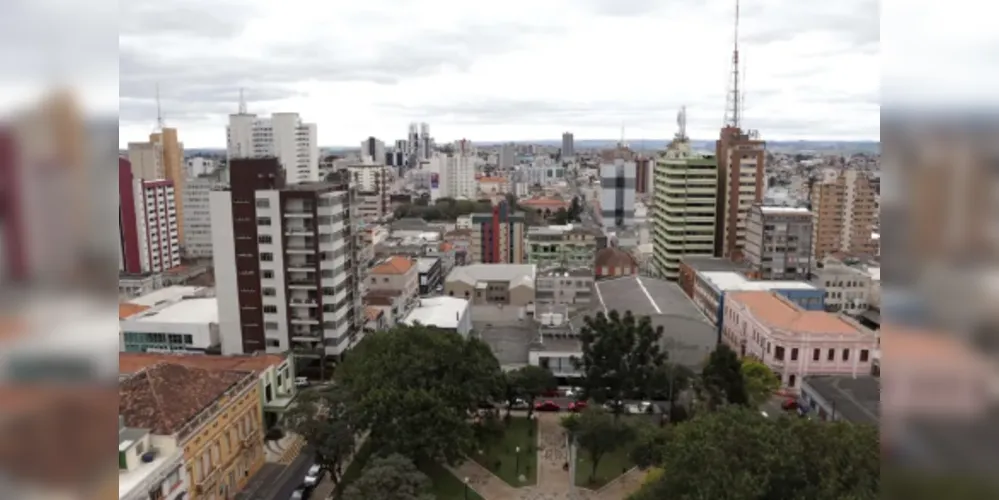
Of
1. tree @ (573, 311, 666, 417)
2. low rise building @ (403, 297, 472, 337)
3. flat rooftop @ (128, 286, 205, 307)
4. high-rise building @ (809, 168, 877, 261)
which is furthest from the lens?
high-rise building @ (809, 168, 877, 261)

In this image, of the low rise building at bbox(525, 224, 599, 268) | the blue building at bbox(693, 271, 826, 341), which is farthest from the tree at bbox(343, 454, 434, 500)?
the low rise building at bbox(525, 224, 599, 268)

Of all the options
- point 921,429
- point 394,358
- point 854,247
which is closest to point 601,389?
point 394,358

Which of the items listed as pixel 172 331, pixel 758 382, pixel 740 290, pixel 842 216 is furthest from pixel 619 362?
pixel 842 216

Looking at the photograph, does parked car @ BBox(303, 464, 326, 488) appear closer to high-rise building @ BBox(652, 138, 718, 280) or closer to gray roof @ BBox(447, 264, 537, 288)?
gray roof @ BBox(447, 264, 537, 288)

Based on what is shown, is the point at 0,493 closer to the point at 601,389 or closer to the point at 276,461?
the point at 276,461

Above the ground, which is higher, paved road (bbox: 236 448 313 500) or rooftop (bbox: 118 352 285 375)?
rooftop (bbox: 118 352 285 375)

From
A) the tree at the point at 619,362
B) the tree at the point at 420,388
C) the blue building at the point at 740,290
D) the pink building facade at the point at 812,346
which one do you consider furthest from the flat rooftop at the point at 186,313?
the blue building at the point at 740,290
